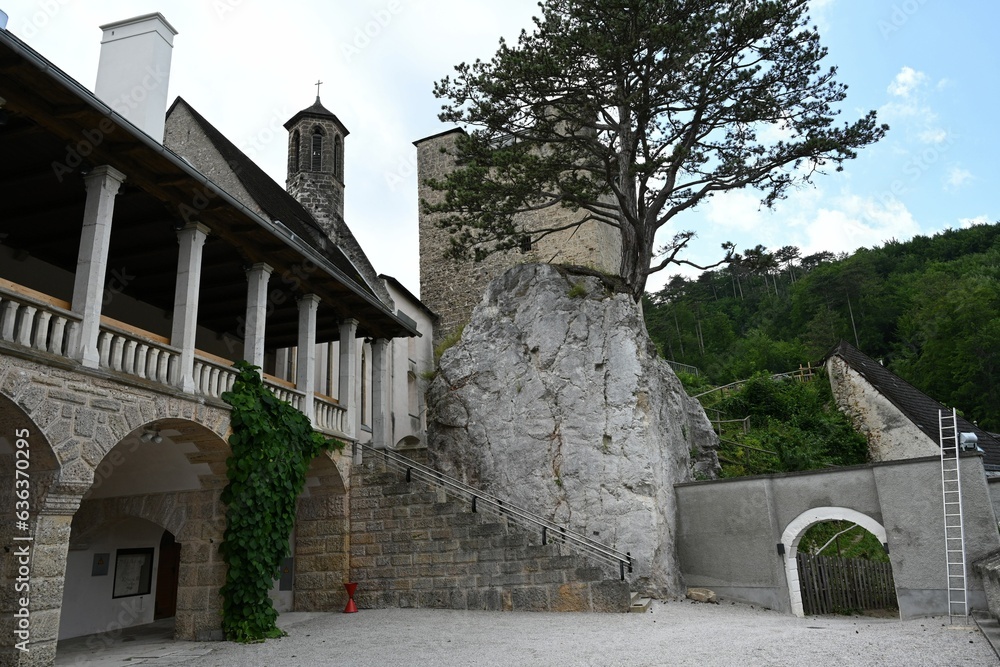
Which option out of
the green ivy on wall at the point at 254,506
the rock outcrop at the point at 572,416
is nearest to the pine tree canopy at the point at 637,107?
the rock outcrop at the point at 572,416

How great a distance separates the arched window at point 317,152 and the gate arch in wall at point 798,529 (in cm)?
2036

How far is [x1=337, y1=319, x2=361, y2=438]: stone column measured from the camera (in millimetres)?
12805

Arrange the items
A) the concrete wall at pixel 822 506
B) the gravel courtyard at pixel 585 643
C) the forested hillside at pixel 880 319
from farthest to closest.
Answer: the forested hillside at pixel 880 319, the concrete wall at pixel 822 506, the gravel courtyard at pixel 585 643

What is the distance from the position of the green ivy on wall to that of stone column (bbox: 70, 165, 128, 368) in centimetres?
230

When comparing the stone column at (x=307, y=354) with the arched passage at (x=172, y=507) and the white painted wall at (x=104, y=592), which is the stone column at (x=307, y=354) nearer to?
the arched passage at (x=172, y=507)

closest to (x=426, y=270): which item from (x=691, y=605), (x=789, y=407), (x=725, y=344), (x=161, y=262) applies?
(x=789, y=407)

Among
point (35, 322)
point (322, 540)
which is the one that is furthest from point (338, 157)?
point (35, 322)

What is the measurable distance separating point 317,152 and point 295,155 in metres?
0.82

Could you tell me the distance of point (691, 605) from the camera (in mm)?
11539

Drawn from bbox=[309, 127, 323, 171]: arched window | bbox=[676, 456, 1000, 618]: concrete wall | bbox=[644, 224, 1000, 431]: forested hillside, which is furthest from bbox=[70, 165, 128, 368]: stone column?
bbox=[644, 224, 1000, 431]: forested hillside

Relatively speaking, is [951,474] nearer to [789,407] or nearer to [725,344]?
[789,407]

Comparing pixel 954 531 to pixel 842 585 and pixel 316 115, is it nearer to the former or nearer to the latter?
pixel 842 585

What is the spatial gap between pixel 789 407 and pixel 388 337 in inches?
608

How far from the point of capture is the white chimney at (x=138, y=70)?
10.3 m
